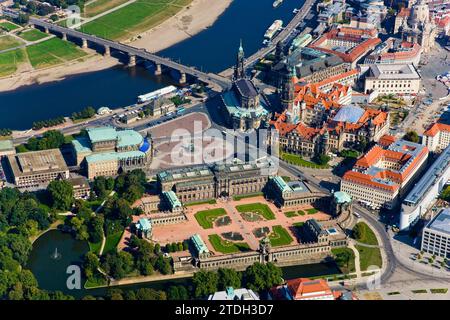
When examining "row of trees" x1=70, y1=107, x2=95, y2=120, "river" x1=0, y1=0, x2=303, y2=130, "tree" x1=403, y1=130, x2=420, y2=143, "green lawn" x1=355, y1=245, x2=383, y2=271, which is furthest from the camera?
"river" x1=0, y1=0, x2=303, y2=130

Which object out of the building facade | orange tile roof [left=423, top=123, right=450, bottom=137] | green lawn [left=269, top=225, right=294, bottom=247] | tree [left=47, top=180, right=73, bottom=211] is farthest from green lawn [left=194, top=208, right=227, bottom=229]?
orange tile roof [left=423, top=123, right=450, bottom=137]

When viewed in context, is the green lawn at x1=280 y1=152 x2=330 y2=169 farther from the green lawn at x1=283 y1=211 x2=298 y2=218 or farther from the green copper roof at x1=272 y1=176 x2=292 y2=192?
the green lawn at x1=283 y1=211 x2=298 y2=218

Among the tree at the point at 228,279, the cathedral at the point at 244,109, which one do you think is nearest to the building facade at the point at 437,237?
the tree at the point at 228,279

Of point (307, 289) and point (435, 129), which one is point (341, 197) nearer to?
point (307, 289)

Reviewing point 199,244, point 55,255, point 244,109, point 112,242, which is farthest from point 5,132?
point 199,244

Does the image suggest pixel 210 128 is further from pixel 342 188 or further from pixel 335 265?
pixel 335 265

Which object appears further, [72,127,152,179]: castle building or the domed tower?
the domed tower

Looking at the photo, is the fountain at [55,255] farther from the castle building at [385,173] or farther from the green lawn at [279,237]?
the castle building at [385,173]
